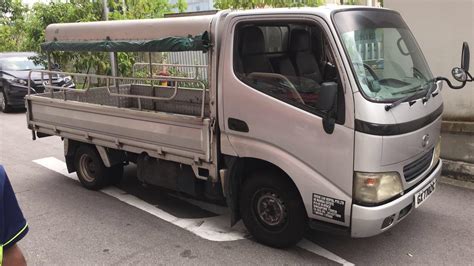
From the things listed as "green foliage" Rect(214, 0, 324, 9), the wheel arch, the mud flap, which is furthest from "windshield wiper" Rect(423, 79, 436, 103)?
"green foliage" Rect(214, 0, 324, 9)

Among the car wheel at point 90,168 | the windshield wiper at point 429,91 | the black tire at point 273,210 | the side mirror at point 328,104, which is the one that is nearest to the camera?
the side mirror at point 328,104

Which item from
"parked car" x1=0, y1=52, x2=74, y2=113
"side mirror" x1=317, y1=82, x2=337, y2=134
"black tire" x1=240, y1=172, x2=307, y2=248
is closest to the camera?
"side mirror" x1=317, y1=82, x2=337, y2=134

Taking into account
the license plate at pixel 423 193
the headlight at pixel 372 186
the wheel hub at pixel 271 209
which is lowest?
the wheel hub at pixel 271 209

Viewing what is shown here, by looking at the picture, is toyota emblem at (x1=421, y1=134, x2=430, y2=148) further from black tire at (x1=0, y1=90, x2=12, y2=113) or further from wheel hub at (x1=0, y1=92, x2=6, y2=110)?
wheel hub at (x1=0, y1=92, x2=6, y2=110)

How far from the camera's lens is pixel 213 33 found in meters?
3.82

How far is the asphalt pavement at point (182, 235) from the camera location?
12.1 feet

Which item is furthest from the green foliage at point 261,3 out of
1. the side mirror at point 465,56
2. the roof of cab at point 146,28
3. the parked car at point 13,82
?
the parked car at point 13,82

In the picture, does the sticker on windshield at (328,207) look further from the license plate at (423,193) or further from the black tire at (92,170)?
the black tire at (92,170)

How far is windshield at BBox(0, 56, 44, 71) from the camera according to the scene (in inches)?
528

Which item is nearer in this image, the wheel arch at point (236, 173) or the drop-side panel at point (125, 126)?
the wheel arch at point (236, 173)

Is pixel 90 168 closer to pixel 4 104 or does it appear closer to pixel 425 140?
pixel 425 140

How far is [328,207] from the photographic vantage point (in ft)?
10.9

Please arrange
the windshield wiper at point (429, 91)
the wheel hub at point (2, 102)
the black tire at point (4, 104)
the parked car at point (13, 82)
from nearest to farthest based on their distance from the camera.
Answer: the windshield wiper at point (429, 91)
the parked car at point (13, 82)
the black tire at point (4, 104)
the wheel hub at point (2, 102)

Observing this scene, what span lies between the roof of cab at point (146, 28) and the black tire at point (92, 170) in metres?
1.40
